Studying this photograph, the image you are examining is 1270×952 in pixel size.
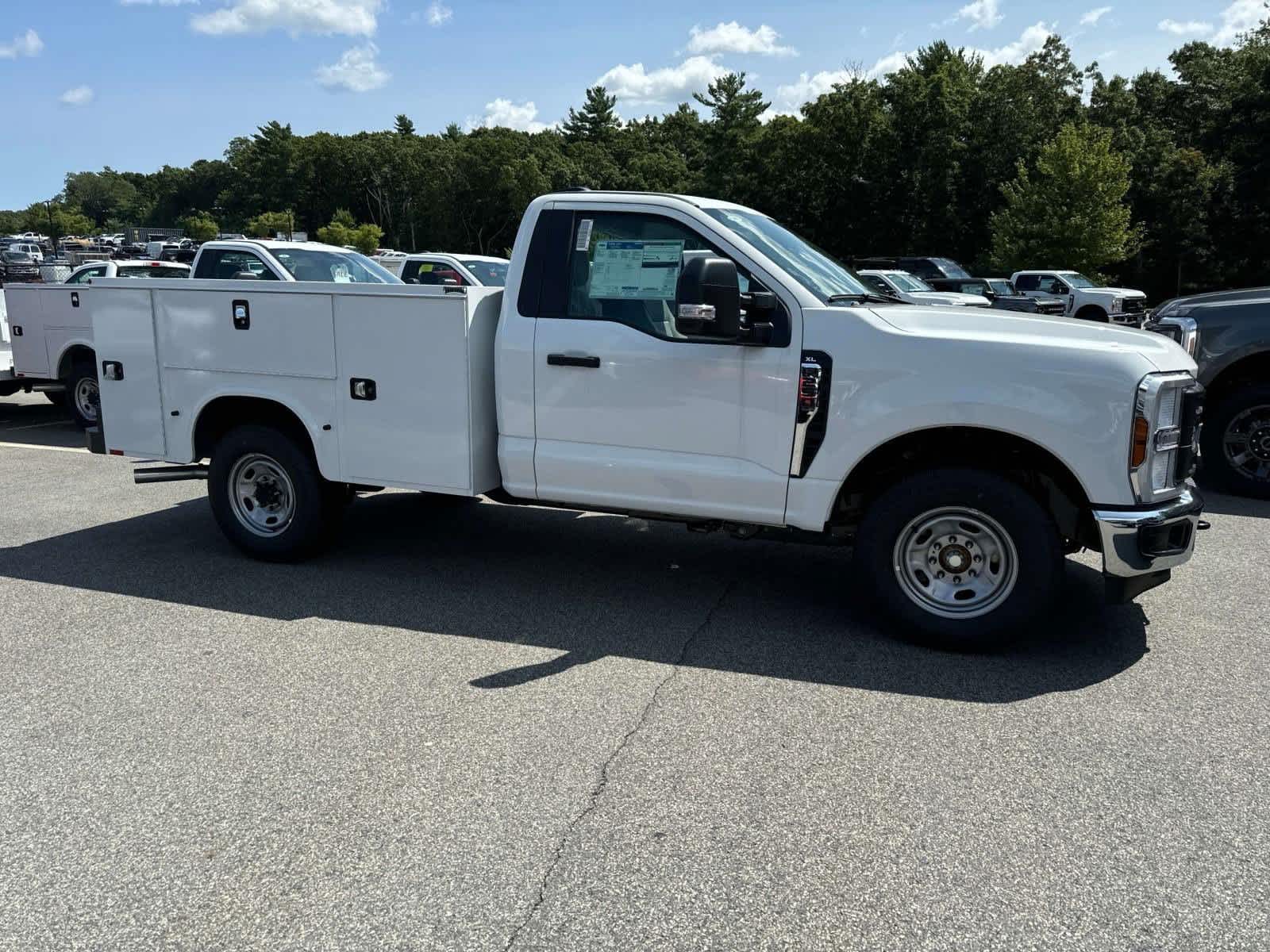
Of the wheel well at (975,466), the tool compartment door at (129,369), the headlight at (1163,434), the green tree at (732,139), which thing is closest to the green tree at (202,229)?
the green tree at (732,139)

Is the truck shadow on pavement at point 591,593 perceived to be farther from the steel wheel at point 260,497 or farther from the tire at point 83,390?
the tire at point 83,390

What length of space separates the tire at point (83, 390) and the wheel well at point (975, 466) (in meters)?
9.59

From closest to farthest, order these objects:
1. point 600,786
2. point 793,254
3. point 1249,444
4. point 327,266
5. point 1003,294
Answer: point 600,786 < point 793,254 < point 1249,444 < point 327,266 < point 1003,294

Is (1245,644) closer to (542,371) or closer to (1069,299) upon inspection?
(542,371)

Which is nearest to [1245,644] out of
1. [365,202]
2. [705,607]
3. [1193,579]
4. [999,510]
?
[1193,579]

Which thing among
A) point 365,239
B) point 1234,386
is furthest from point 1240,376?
point 365,239

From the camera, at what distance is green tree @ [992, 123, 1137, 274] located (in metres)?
36.7

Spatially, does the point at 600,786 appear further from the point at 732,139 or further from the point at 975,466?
the point at 732,139

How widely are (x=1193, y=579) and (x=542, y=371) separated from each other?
4.14 metres

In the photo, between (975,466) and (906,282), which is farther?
(906,282)

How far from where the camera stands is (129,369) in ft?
21.4

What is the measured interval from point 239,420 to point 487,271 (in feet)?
33.3

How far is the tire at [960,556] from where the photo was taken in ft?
15.3

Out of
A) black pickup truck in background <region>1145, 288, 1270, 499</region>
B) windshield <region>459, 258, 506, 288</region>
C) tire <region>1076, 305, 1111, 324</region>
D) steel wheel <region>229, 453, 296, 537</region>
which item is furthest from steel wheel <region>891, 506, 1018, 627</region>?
tire <region>1076, 305, 1111, 324</region>
